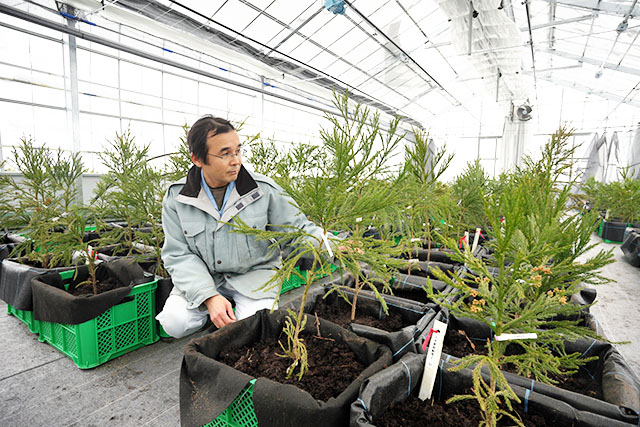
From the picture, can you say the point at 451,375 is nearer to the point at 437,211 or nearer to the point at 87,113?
the point at 437,211

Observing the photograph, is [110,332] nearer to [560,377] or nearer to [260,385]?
[260,385]

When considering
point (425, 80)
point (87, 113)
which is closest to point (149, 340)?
point (87, 113)

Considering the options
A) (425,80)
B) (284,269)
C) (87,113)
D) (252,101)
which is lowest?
(284,269)

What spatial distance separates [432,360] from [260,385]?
1.85 feet

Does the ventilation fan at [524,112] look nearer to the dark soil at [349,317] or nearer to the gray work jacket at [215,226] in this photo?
the dark soil at [349,317]

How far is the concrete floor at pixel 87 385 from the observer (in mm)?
1529

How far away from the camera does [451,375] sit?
1.14 metres

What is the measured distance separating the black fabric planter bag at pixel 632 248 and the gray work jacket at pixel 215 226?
5.20 meters

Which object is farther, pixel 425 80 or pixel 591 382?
pixel 425 80

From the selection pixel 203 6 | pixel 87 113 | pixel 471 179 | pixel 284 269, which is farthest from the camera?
pixel 87 113

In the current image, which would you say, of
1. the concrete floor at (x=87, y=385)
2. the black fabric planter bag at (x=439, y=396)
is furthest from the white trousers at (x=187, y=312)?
the black fabric planter bag at (x=439, y=396)

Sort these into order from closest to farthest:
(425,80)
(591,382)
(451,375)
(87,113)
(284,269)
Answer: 1. (284,269)
2. (451,375)
3. (591,382)
4. (87,113)
5. (425,80)

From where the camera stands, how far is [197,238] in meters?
1.75

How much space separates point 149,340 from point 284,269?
1.68 meters
